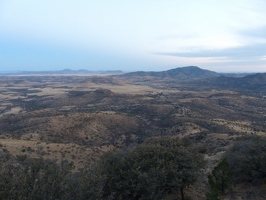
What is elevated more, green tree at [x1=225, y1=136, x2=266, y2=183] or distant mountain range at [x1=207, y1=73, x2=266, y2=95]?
green tree at [x1=225, y1=136, x2=266, y2=183]

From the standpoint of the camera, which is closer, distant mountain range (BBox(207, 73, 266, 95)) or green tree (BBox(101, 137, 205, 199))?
green tree (BBox(101, 137, 205, 199))

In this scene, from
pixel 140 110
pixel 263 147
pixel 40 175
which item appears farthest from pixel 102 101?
pixel 40 175

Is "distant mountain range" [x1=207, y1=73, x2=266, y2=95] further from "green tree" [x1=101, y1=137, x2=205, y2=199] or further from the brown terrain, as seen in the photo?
"green tree" [x1=101, y1=137, x2=205, y2=199]

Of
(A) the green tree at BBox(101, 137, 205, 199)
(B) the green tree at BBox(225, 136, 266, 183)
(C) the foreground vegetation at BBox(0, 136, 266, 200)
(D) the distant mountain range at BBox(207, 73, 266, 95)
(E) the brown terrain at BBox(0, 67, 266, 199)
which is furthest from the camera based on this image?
(D) the distant mountain range at BBox(207, 73, 266, 95)

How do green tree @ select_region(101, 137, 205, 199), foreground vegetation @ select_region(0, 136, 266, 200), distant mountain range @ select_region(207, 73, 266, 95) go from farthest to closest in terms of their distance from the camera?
distant mountain range @ select_region(207, 73, 266, 95)
green tree @ select_region(101, 137, 205, 199)
foreground vegetation @ select_region(0, 136, 266, 200)

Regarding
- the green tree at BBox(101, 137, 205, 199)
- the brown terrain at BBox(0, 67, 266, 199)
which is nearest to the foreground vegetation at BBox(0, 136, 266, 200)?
the green tree at BBox(101, 137, 205, 199)

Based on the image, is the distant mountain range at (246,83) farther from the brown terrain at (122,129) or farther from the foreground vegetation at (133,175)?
the foreground vegetation at (133,175)

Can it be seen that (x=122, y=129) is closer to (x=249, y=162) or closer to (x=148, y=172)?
(x=249, y=162)

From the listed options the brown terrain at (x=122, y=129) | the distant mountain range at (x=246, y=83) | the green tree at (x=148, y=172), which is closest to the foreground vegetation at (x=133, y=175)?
the green tree at (x=148, y=172)

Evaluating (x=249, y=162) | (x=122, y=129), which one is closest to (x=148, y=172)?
(x=249, y=162)
